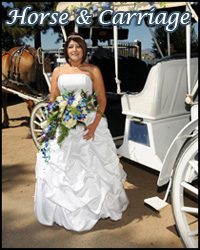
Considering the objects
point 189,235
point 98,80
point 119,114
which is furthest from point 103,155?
point 119,114

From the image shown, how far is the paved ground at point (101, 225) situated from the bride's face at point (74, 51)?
5.49 ft

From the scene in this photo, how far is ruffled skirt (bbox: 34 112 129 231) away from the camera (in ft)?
8.82

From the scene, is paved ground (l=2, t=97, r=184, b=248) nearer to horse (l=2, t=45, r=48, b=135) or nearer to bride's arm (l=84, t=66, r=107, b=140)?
bride's arm (l=84, t=66, r=107, b=140)

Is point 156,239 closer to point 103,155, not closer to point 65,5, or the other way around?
point 103,155

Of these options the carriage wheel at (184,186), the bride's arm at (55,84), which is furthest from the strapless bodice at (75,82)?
the carriage wheel at (184,186)

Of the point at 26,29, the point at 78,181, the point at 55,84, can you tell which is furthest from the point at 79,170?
the point at 26,29

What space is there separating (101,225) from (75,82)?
1.44 meters

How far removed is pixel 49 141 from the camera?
Answer: 289 centimetres

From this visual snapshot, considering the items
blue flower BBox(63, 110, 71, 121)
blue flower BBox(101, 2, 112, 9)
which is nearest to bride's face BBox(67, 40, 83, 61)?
blue flower BBox(63, 110, 71, 121)

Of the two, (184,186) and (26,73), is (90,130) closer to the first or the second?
(184,186)

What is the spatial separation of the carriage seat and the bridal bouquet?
526mm

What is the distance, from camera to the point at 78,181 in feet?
8.88

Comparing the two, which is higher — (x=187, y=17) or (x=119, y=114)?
(x=187, y=17)

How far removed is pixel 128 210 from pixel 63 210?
755 mm
